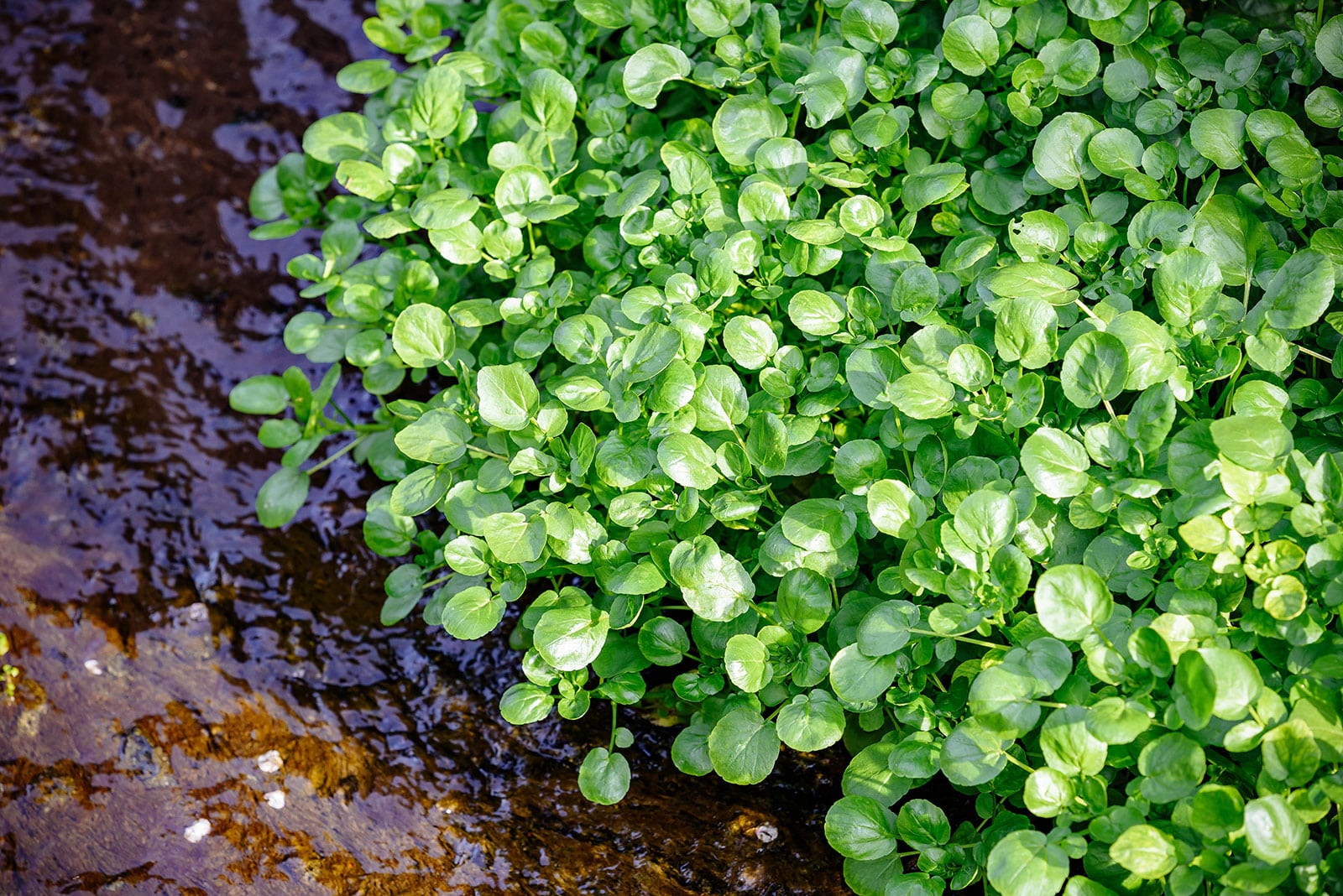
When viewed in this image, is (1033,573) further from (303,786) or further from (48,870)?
(48,870)

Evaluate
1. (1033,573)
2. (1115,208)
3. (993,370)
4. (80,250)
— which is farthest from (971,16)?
(80,250)

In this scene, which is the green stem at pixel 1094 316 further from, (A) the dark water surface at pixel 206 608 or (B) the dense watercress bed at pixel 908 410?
(A) the dark water surface at pixel 206 608

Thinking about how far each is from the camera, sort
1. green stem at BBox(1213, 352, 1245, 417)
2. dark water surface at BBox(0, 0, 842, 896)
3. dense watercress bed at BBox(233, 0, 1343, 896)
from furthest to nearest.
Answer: dark water surface at BBox(0, 0, 842, 896)
green stem at BBox(1213, 352, 1245, 417)
dense watercress bed at BBox(233, 0, 1343, 896)

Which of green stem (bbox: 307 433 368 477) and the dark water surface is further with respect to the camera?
green stem (bbox: 307 433 368 477)

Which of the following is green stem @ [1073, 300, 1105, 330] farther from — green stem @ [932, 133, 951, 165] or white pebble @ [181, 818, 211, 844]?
white pebble @ [181, 818, 211, 844]

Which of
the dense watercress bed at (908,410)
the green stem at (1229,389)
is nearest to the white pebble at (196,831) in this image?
the dense watercress bed at (908,410)

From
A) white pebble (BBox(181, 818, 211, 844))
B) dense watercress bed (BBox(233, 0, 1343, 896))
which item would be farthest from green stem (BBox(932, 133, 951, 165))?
white pebble (BBox(181, 818, 211, 844))
